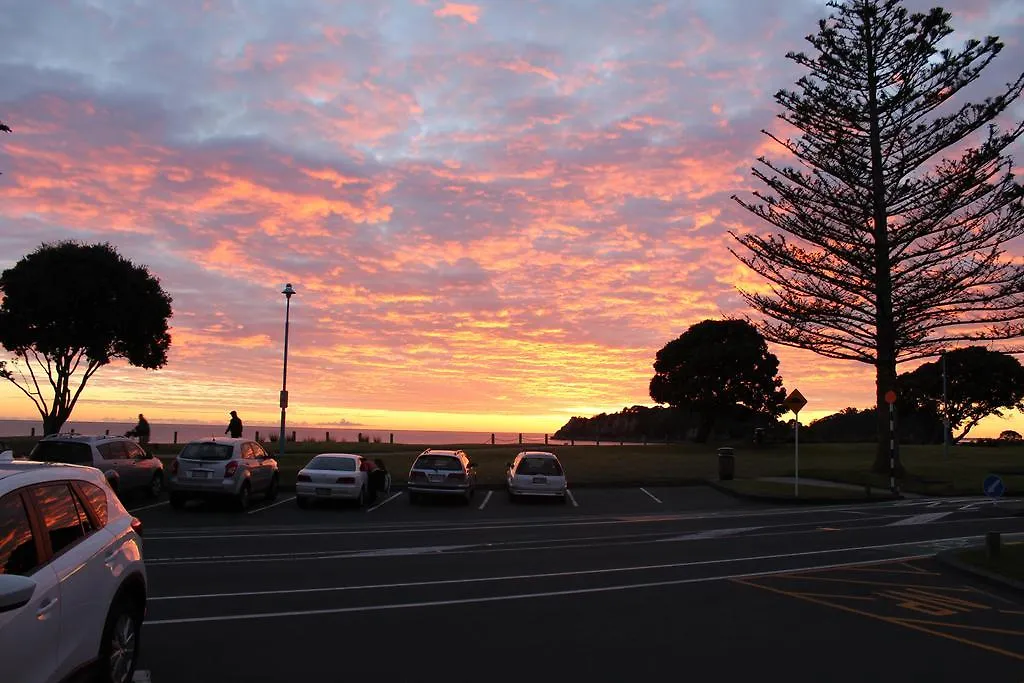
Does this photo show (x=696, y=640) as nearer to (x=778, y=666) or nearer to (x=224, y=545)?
(x=778, y=666)

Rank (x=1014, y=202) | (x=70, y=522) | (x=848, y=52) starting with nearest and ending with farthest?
(x=70, y=522) < (x=1014, y=202) < (x=848, y=52)

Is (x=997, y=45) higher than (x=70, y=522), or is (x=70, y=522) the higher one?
(x=997, y=45)

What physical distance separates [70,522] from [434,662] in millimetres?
3076

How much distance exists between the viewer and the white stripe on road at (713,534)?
654 inches

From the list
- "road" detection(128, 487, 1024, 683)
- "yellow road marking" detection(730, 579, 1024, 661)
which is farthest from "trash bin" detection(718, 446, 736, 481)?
"yellow road marking" detection(730, 579, 1024, 661)

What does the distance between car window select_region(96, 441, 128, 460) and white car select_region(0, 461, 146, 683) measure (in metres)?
15.5

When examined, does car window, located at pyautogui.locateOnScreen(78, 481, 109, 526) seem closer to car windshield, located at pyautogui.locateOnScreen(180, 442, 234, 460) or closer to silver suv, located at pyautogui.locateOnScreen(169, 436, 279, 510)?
silver suv, located at pyautogui.locateOnScreen(169, 436, 279, 510)

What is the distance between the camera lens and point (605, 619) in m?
8.88

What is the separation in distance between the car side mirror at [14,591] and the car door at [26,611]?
0.18 meters

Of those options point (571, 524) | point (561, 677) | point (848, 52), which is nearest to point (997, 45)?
point (848, 52)

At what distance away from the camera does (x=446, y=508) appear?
76.0 ft

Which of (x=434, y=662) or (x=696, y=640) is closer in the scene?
(x=434, y=662)

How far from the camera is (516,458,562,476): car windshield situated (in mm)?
24984

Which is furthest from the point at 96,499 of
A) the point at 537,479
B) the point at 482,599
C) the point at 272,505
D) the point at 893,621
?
the point at 537,479
